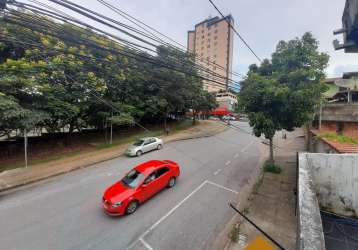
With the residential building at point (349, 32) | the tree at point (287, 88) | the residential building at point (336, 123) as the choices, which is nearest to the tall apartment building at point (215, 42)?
the residential building at point (336, 123)

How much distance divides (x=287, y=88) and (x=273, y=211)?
570 cm

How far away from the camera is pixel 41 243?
523cm

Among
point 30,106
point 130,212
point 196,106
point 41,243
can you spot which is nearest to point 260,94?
point 130,212

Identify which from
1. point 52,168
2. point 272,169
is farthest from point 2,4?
point 272,169

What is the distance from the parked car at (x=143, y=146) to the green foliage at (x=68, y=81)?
7.60 ft

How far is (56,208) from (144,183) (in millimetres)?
3626

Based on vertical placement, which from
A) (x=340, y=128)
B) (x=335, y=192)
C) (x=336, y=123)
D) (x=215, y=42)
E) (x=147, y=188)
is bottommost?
(x=147, y=188)

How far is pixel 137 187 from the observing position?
22.7 ft

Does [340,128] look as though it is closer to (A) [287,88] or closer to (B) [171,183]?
(A) [287,88]

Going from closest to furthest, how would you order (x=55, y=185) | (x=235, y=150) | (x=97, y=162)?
(x=55, y=185)
(x=97, y=162)
(x=235, y=150)

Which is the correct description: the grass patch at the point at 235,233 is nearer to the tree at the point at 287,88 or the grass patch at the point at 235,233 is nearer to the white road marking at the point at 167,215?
the white road marking at the point at 167,215

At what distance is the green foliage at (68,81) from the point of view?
8.70 metres

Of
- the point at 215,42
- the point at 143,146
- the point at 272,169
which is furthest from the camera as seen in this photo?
the point at 215,42

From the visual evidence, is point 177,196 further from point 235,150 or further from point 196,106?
point 196,106
